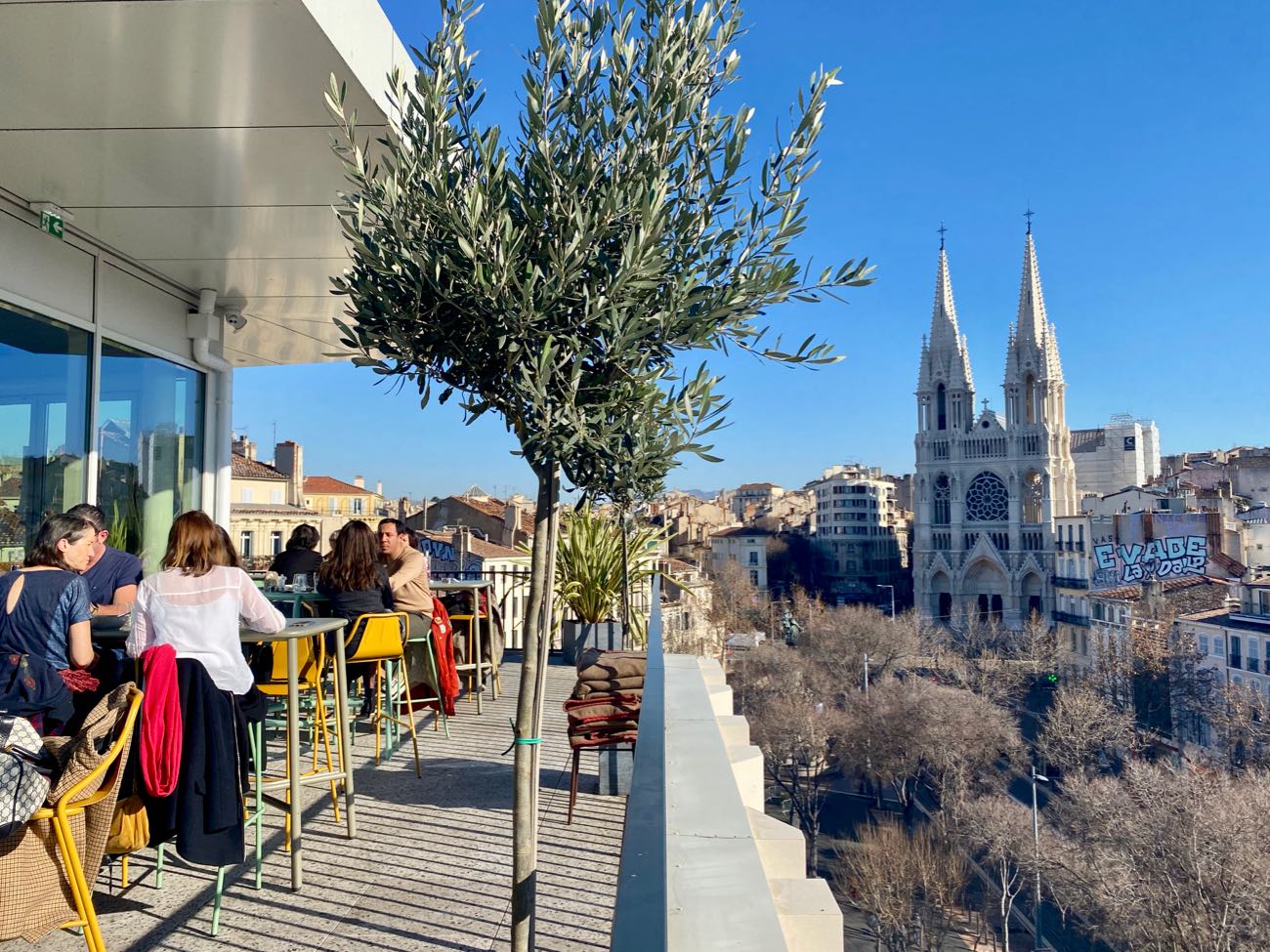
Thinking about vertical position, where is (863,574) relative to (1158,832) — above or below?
above

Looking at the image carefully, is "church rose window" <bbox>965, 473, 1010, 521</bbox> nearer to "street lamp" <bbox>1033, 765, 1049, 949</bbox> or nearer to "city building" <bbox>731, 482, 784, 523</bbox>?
"city building" <bbox>731, 482, 784, 523</bbox>

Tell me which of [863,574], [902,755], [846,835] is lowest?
[846,835]

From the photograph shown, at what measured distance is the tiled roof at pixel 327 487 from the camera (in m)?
65.9

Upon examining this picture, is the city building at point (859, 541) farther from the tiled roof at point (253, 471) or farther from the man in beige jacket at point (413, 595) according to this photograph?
the man in beige jacket at point (413, 595)

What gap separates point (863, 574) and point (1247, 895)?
8159 cm

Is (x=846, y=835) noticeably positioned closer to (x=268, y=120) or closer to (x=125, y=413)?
(x=125, y=413)

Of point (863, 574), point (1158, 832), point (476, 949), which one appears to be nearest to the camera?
point (476, 949)

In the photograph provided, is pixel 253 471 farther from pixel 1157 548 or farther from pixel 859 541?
pixel 859 541

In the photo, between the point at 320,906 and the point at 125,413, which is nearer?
the point at 320,906

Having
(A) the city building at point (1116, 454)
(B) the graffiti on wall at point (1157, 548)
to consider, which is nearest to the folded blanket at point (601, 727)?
(B) the graffiti on wall at point (1157, 548)

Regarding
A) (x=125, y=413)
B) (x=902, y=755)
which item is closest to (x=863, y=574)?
(x=902, y=755)

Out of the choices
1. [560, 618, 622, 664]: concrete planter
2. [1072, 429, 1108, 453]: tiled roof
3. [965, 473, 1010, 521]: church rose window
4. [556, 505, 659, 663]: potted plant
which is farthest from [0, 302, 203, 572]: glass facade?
[1072, 429, 1108, 453]: tiled roof

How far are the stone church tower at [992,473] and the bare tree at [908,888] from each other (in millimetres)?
53621

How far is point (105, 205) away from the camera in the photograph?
5367mm
